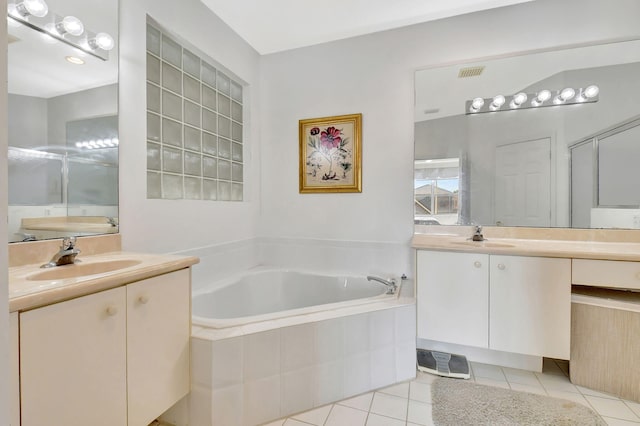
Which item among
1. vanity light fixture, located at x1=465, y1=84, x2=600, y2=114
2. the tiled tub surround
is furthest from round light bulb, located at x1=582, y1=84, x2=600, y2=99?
the tiled tub surround

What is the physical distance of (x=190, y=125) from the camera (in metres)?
2.02

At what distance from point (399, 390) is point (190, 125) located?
215 centimetres

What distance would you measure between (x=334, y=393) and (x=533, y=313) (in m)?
1.21

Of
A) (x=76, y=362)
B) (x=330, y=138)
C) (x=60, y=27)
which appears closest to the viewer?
(x=76, y=362)

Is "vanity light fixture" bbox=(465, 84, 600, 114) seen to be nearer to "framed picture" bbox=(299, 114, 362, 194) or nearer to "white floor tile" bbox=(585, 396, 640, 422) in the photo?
"framed picture" bbox=(299, 114, 362, 194)

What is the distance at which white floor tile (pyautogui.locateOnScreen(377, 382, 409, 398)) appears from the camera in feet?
5.32

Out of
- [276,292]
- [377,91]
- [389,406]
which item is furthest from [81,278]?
[377,91]

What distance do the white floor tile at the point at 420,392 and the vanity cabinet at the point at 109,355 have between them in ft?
3.90

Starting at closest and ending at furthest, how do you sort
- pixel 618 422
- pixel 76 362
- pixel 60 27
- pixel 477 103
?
pixel 76 362, pixel 60 27, pixel 618 422, pixel 477 103

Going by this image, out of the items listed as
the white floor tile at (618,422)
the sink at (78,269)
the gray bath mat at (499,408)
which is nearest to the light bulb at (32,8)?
the sink at (78,269)

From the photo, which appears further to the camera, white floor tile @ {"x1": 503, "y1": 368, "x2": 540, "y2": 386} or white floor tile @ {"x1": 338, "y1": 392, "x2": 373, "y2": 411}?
white floor tile @ {"x1": 503, "y1": 368, "x2": 540, "y2": 386}

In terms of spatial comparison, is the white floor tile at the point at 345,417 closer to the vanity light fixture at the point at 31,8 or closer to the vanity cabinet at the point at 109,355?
the vanity cabinet at the point at 109,355

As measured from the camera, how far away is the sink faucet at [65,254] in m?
1.17

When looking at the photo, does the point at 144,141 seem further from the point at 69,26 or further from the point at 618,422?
the point at 618,422
